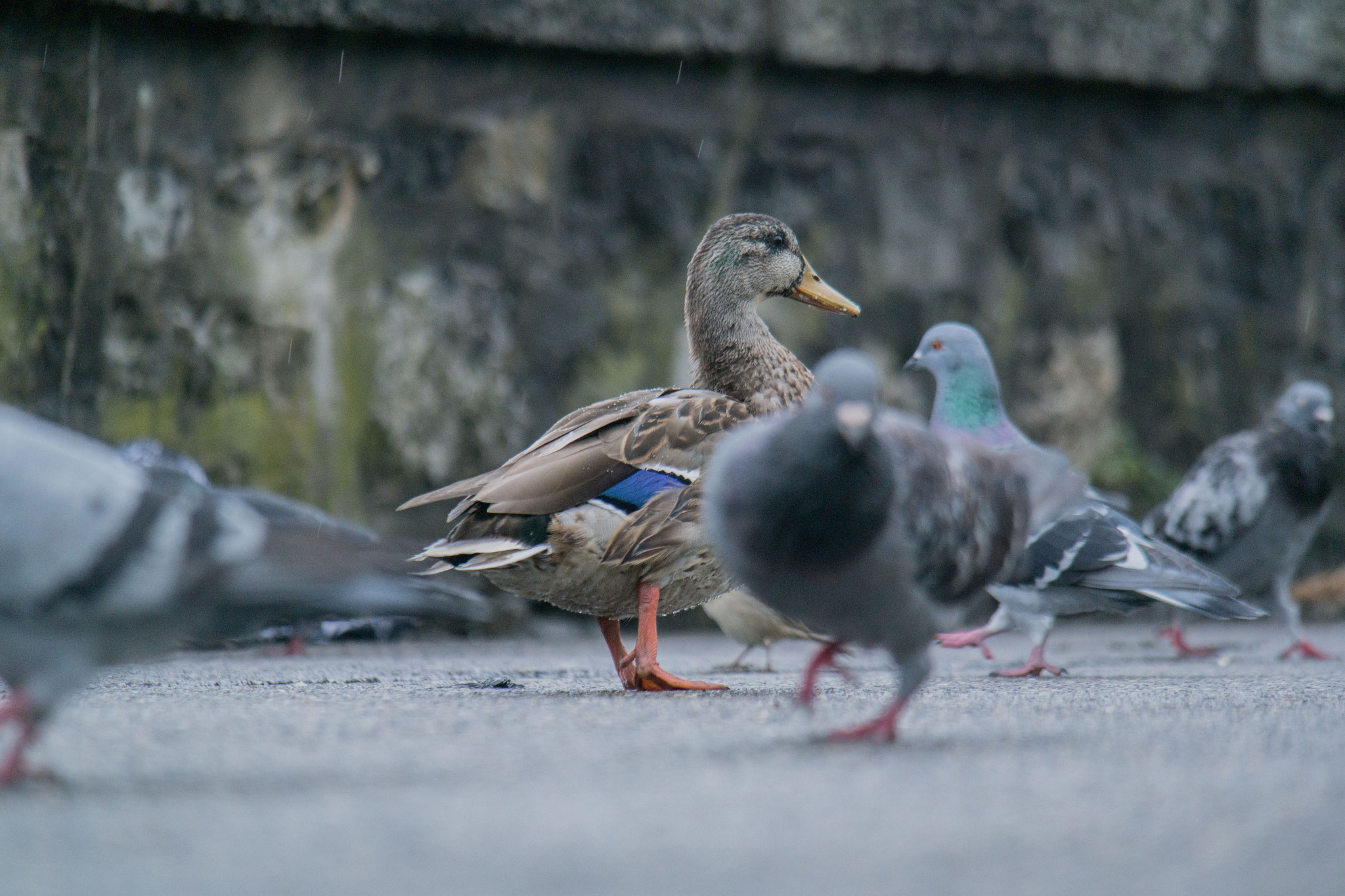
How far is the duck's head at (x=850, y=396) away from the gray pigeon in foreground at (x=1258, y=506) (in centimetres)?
344

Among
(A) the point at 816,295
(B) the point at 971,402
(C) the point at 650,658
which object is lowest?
(C) the point at 650,658

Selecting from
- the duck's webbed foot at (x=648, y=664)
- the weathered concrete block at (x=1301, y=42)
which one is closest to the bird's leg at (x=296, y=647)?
the duck's webbed foot at (x=648, y=664)

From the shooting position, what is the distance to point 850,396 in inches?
103

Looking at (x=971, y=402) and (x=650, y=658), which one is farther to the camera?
(x=971, y=402)

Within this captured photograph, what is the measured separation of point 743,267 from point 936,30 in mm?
2380

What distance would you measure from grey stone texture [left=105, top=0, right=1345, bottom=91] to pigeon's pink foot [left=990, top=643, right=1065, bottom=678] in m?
3.00

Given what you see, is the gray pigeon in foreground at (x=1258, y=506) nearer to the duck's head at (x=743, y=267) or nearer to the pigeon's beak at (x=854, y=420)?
the duck's head at (x=743, y=267)

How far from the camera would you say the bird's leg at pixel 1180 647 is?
552 centimetres

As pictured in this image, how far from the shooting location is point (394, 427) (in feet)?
20.1

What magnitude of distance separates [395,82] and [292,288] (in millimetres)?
986

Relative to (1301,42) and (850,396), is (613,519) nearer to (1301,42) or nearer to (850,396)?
(850,396)

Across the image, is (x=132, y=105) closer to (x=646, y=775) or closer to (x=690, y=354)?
(x=690, y=354)

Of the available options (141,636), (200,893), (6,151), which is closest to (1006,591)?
(141,636)

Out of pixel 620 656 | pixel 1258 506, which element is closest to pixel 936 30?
pixel 1258 506
